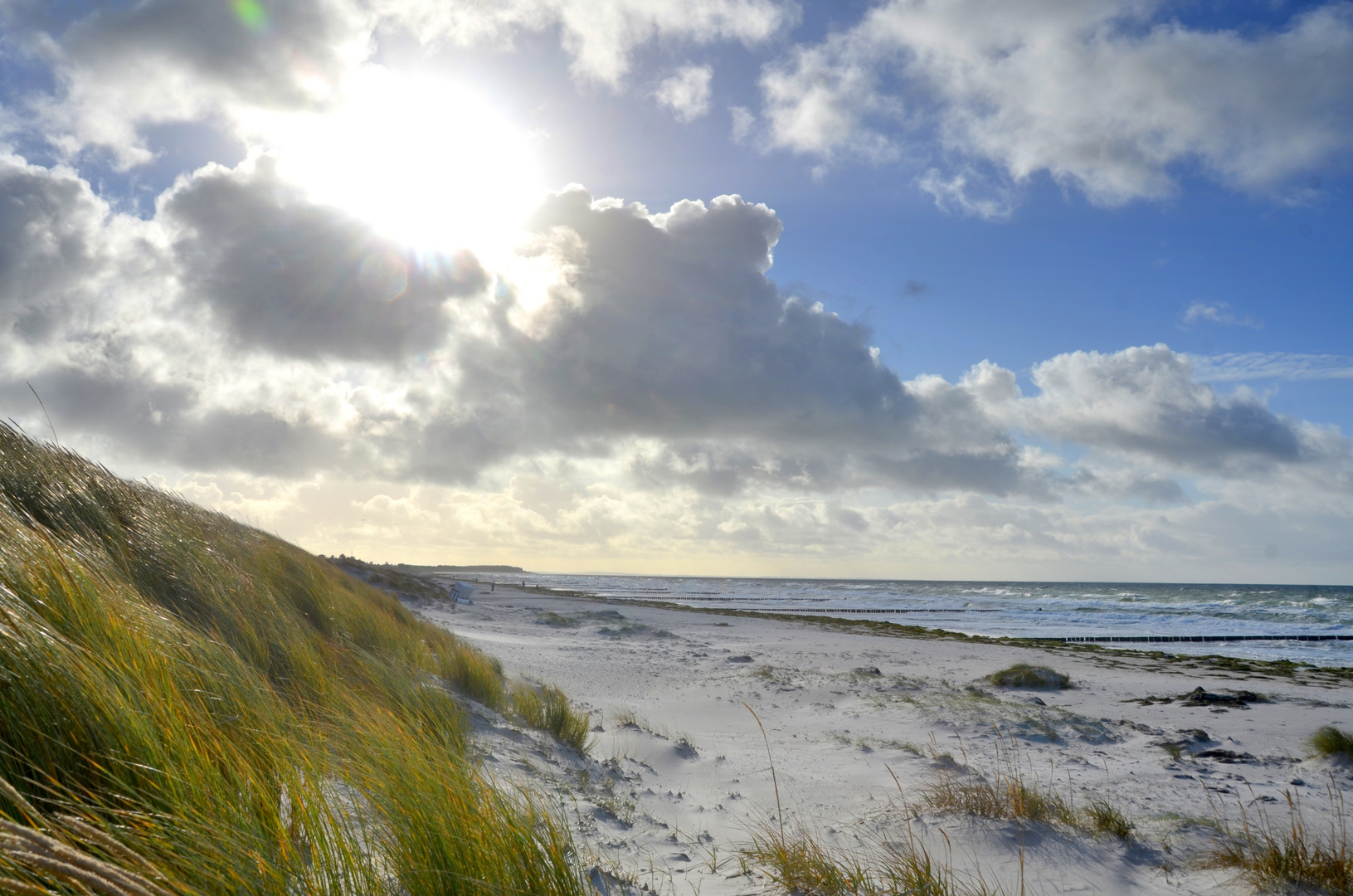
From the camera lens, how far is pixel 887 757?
6836mm

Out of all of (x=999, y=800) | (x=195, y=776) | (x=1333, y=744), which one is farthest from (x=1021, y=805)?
(x=1333, y=744)

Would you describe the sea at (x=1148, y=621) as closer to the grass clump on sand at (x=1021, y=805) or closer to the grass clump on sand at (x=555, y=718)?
the grass clump on sand at (x=1021, y=805)

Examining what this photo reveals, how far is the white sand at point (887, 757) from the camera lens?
401 centimetres

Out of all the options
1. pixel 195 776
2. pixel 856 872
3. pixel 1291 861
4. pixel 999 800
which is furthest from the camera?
pixel 999 800

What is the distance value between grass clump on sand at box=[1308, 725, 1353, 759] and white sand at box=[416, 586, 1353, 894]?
6.5 inches

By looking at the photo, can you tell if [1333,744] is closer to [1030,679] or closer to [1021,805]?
[1021,805]

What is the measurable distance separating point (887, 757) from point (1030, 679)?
25.0 ft

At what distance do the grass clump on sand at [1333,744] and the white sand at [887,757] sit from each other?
0.17 metres

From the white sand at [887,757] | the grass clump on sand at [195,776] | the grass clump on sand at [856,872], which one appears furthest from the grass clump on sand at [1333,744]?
the grass clump on sand at [195,776]

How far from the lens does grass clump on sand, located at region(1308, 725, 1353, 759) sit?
6695mm

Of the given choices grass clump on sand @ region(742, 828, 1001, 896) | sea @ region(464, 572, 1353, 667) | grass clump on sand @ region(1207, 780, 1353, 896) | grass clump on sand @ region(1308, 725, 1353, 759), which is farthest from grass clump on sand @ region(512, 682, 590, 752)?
sea @ region(464, 572, 1353, 667)

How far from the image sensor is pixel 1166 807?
17.0 feet

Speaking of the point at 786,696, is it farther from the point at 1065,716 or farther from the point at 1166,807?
the point at 1166,807

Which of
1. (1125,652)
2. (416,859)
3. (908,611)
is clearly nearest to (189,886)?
(416,859)
